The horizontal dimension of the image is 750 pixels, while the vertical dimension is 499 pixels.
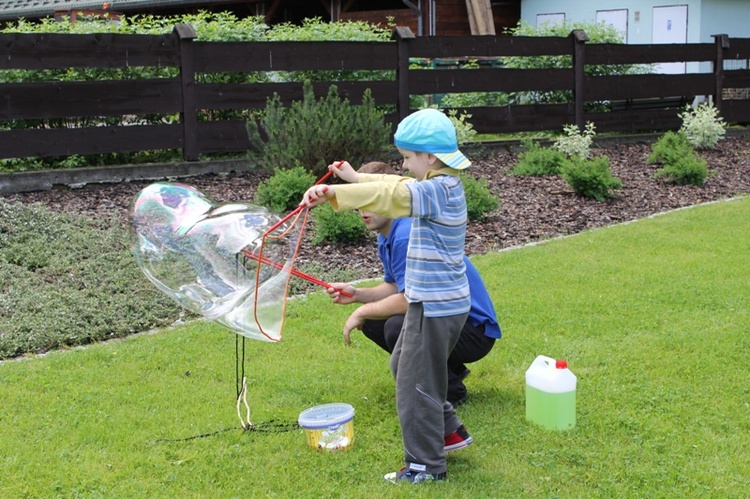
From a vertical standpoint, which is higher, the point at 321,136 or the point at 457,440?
the point at 321,136

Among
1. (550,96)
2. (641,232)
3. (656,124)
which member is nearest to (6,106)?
(641,232)

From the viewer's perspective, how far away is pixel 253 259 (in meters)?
4.08

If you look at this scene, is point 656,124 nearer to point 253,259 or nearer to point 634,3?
point 634,3

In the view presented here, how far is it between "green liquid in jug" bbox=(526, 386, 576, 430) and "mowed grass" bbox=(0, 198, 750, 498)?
61 millimetres

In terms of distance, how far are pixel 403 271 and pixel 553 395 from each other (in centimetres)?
94

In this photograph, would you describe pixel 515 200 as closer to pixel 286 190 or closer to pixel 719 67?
pixel 286 190

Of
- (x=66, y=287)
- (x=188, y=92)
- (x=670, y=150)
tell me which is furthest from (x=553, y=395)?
(x=670, y=150)

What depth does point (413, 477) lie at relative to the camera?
3.96 meters

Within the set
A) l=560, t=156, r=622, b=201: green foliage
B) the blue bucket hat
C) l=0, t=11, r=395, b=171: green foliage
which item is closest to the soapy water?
the blue bucket hat

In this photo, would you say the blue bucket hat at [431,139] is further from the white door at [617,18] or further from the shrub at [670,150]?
the white door at [617,18]

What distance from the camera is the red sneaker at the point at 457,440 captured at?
13.6 ft

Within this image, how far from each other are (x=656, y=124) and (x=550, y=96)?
186 centimetres

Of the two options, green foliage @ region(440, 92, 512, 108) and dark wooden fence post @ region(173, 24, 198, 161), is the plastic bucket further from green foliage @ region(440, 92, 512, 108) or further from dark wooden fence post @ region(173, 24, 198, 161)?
green foliage @ region(440, 92, 512, 108)

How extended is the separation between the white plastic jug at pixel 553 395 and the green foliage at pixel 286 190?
4763 mm
